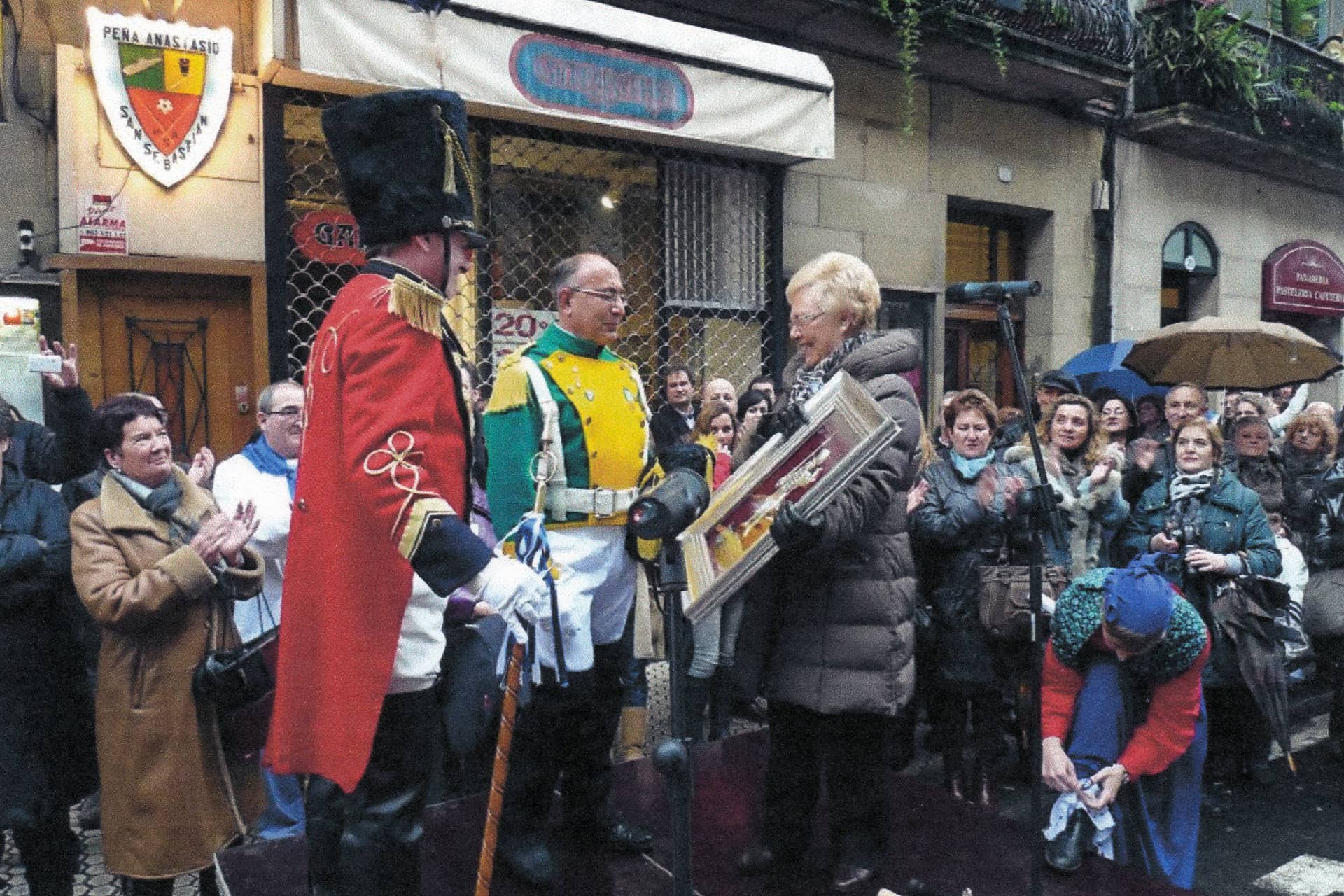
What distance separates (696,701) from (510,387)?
9.10 ft

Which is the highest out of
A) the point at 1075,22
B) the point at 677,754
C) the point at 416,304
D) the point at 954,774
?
the point at 1075,22

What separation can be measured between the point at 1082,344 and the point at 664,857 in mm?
9303

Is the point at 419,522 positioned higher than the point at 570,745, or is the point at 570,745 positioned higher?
the point at 419,522

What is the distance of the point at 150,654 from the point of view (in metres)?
3.34

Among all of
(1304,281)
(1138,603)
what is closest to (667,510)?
(1138,603)

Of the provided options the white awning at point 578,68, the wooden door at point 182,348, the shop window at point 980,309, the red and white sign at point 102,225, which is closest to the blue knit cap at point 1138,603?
the white awning at point 578,68

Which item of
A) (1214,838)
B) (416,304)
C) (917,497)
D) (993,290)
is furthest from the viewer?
(917,497)

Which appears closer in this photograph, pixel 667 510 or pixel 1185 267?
pixel 667 510

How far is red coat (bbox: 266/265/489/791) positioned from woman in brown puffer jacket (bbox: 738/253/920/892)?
41.4 inches

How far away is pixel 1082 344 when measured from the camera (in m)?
11.3

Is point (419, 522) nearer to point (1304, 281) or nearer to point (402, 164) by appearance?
point (402, 164)

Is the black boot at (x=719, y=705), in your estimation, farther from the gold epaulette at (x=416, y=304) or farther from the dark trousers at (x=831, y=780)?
the gold epaulette at (x=416, y=304)

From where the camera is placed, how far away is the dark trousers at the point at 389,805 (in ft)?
7.61

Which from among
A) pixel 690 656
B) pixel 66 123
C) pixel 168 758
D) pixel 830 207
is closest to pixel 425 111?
pixel 168 758
